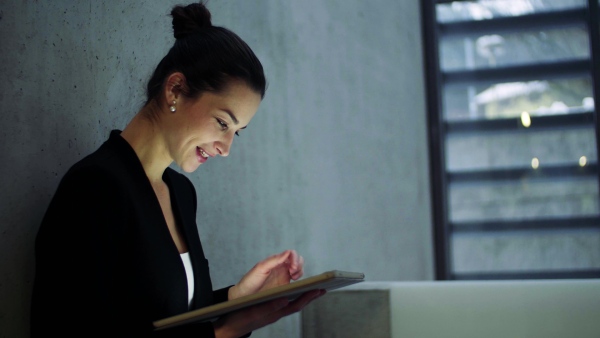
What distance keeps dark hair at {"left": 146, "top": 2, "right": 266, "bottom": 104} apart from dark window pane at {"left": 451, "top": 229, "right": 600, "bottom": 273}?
294 cm

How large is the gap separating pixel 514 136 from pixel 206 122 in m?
3.07

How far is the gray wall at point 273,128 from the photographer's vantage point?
4.08ft

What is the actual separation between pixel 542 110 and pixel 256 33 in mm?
2371

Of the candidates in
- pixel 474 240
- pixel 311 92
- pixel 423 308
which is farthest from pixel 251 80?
pixel 474 240

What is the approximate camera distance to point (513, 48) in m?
4.09

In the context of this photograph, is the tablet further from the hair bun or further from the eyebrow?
the hair bun

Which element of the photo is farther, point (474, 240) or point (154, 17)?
point (474, 240)

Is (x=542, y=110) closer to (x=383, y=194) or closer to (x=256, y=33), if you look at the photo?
(x=383, y=194)

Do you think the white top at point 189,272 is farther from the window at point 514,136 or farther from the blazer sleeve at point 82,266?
the window at point 514,136

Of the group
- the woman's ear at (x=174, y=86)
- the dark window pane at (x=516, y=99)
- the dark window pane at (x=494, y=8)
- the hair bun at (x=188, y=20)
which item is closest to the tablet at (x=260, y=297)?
the woman's ear at (x=174, y=86)

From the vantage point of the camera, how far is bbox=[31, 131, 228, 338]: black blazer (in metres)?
1.08

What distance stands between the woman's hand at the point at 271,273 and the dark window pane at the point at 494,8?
307 centimetres

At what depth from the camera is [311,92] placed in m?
2.67

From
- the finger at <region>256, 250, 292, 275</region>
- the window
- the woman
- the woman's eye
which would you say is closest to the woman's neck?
the woman
